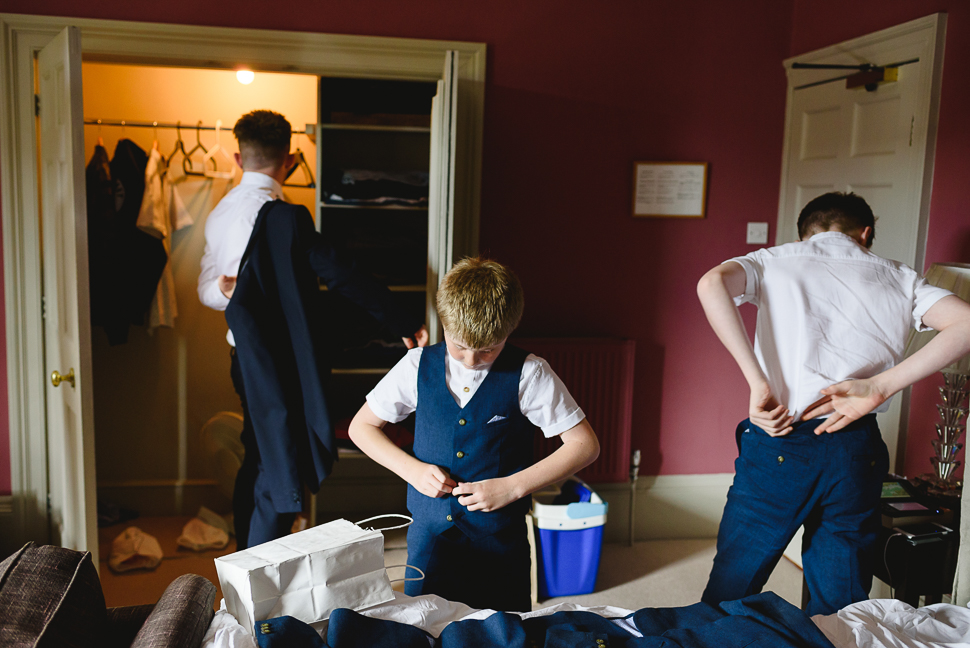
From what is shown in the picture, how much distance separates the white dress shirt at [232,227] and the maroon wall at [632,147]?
0.65 metres

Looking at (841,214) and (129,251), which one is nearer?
(841,214)

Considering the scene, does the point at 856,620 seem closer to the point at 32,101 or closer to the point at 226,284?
the point at 226,284

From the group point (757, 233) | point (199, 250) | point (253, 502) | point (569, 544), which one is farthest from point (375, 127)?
point (569, 544)

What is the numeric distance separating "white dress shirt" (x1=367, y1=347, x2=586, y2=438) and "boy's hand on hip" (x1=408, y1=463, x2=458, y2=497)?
0.15 metres

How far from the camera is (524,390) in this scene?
1.65m

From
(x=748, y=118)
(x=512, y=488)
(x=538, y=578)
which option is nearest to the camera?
(x=512, y=488)

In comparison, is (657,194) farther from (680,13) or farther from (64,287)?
(64,287)

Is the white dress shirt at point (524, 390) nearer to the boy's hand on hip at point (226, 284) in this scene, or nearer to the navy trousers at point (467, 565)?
the navy trousers at point (467, 565)

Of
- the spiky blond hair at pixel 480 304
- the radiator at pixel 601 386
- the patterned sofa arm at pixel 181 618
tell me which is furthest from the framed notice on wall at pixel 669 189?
the patterned sofa arm at pixel 181 618

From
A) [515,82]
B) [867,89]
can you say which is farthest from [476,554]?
[867,89]

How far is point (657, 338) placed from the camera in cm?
332

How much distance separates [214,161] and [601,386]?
207 cm

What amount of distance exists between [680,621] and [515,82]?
226 centimetres

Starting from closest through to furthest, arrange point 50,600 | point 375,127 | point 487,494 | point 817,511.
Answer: point 50,600 → point 487,494 → point 817,511 → point 375,127
